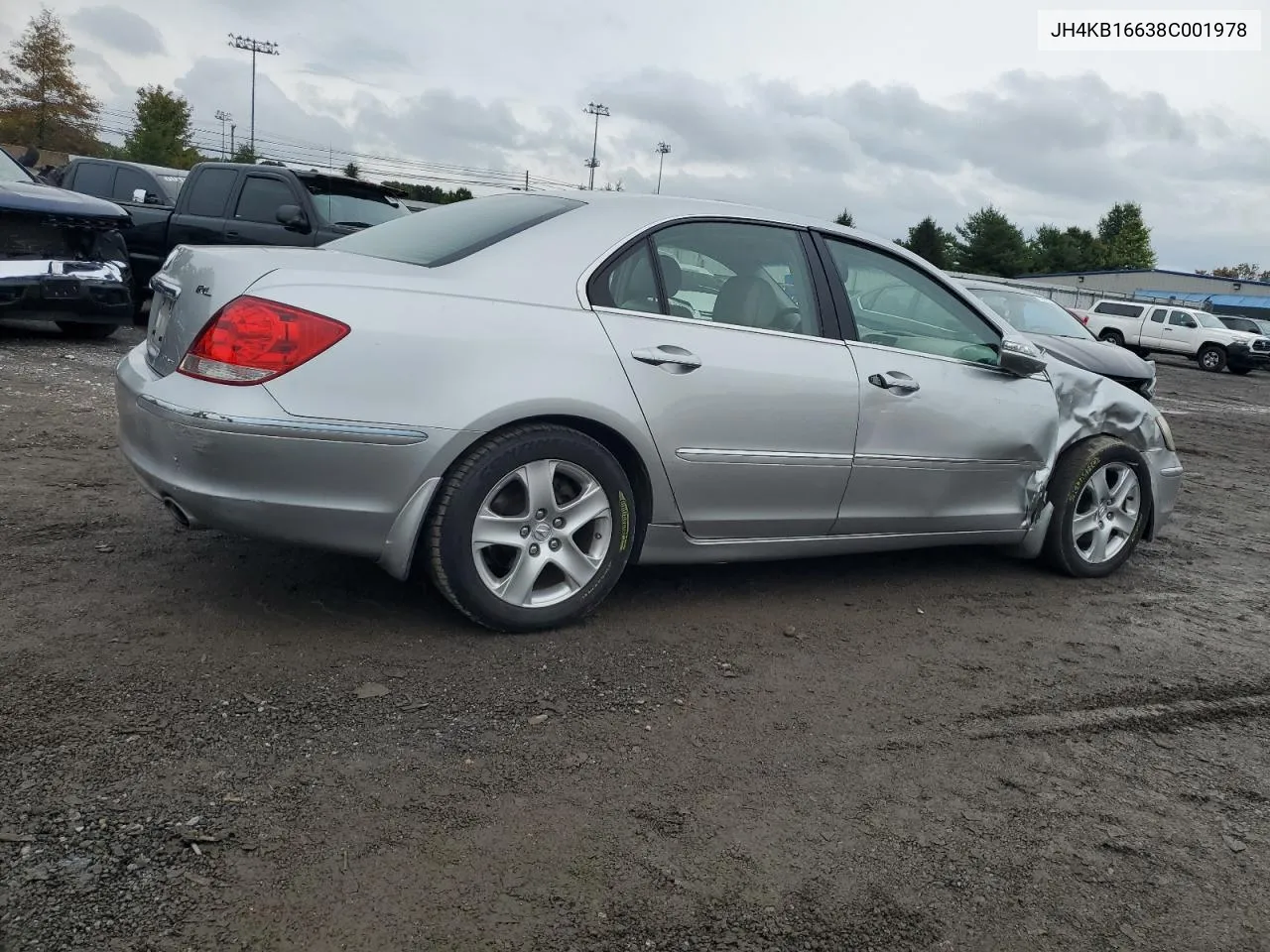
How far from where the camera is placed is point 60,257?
848 centimetres

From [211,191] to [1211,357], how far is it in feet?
90.4

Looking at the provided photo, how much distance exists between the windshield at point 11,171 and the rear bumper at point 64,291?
99 cm

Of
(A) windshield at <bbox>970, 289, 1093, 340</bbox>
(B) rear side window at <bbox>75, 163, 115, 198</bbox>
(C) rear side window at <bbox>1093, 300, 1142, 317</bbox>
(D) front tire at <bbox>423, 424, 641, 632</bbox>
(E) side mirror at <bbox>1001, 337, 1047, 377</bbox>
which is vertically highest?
(C) rear side window at <bbox>1093, 300, 1142, 317</bbox>

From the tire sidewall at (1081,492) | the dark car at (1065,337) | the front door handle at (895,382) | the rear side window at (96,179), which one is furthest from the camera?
the rear side window at (96,179)

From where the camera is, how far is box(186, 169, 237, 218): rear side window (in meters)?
10.8

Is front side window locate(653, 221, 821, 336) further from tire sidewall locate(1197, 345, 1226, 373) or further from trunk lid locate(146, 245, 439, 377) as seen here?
tire sidewall locate(1197, 345, 1226, 373)

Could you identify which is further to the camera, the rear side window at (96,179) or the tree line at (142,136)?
the tree line at (142,136)

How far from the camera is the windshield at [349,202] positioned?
10.4 meters

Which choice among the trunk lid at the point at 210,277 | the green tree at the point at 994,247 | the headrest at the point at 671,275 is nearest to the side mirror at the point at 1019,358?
the headrest at the point at 671,275

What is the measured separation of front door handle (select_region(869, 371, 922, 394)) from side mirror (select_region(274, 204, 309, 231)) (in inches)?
251

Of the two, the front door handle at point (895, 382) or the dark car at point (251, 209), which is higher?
the dark car at point (251, 209)

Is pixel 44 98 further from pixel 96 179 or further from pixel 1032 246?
pixel 1032 246

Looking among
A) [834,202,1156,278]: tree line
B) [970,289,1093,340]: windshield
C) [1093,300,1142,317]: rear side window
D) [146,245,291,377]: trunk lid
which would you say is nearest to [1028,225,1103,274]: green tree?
[834,202,1156,278]: tree line

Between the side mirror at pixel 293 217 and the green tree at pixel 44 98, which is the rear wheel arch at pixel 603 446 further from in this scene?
the green tree at pixel 44 98
